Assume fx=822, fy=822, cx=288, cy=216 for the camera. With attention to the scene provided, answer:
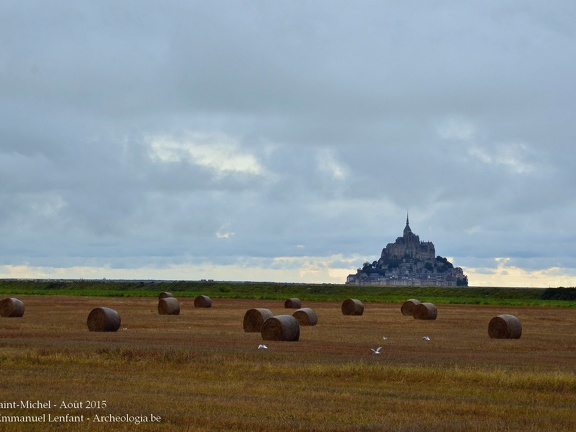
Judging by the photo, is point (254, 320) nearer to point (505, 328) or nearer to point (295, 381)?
point (505, 328)

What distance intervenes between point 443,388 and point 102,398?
335 inches

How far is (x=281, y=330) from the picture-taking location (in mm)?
33000

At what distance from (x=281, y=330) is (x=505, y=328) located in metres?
11.8

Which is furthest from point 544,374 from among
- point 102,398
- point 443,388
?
point 102,398

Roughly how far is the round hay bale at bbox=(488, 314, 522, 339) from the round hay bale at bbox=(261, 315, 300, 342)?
35.7 ft

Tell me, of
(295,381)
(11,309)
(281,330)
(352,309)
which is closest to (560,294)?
(352,309)

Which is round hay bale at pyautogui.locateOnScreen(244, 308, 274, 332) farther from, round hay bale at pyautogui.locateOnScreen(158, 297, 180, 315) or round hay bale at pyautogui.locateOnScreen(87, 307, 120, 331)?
round hay bale at pyautogui.locateOnScreen(158, 297, 180, 315)

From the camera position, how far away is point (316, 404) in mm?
17672

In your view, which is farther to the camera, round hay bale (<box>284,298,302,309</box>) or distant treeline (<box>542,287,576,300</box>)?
distant treeline (<box>542,287,576,300</box>)

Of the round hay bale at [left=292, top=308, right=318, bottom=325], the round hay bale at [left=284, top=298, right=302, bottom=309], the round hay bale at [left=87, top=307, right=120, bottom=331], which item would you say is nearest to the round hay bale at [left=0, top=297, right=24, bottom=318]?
the round hay bale at [left=87, top=307, right=120, bottom=331]

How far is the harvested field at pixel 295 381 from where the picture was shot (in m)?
15.9

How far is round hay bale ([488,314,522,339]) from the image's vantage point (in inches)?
1517

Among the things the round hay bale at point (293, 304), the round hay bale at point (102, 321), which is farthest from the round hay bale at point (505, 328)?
the round hay bale at point (293, 304)

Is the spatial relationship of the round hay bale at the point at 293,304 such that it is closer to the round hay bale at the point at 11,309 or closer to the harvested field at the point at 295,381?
the round hay bale at the point at 11,309
